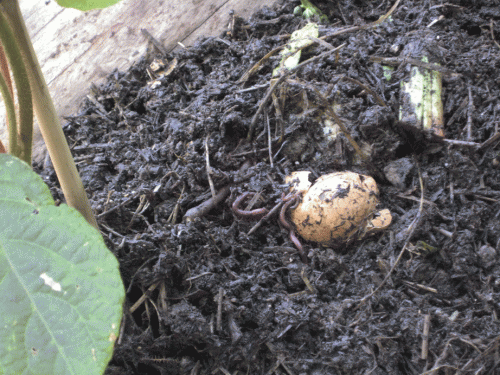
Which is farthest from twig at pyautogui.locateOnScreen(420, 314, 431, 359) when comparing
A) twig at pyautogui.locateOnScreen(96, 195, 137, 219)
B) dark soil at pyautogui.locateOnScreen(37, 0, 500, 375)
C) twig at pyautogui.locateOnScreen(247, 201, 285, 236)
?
twig at pyautogui.locateOnScreen(96, 195, 137, 219)

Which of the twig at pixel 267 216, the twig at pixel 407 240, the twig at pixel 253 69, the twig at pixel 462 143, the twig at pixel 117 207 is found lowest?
the twig at pixel 407 240

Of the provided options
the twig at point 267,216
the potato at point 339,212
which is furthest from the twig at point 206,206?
the potato at point 339,212

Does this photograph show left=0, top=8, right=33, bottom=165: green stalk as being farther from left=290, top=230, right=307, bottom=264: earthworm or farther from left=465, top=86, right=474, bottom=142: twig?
left=465, top=86, right=474, bottom=142: twig

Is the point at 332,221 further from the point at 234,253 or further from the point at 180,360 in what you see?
the point at 180,360

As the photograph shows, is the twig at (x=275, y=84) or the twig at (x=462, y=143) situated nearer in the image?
the twig at (x=462, y=143)

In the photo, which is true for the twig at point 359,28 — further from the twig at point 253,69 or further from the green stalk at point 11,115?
the green stalk at point 11,115

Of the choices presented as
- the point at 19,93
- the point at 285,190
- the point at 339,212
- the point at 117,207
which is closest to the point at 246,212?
the point at 285,190

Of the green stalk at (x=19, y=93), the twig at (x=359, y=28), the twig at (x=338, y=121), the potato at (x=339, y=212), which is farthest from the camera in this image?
the twig at (x=359, y=28)
